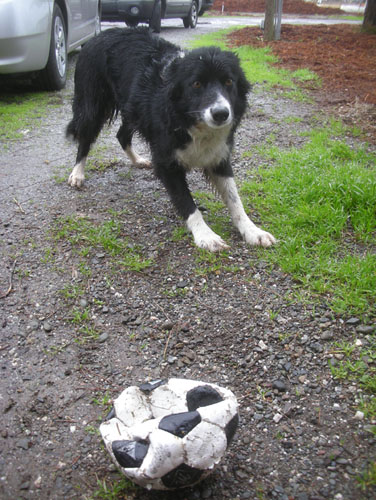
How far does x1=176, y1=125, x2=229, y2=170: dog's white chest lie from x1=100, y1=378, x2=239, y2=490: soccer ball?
1.83 metres

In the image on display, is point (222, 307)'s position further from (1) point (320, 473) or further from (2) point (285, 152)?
(2) point (285, 152)

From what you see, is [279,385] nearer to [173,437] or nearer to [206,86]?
[173,437]

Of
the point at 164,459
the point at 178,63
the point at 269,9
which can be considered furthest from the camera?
the point at 269,9

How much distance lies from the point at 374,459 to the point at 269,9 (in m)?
9.74

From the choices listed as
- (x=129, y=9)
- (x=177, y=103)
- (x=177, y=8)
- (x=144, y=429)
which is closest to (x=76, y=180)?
(x=177, y=103)

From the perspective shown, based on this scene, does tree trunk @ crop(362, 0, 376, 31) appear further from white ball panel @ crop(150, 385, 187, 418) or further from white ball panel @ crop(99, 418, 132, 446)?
white ball panel @ crop(99, 418, 132, 446)

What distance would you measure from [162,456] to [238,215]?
2.05 metres

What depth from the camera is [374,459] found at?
5.64ft

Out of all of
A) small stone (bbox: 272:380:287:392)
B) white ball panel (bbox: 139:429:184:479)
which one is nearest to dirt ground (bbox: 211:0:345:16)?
small stone (bbox: 272:380:287:392)

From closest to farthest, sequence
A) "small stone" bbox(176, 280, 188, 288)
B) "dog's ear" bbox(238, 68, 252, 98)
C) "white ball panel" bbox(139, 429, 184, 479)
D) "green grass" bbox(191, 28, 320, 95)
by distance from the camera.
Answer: "white ball panel" bbox(139, 429, 184, 479)
"small stone" bbox(176, 280, 188, 288)
"dog's ear" bbox(238, 68, 252, 98)
"green grass" bbox(191, 28, 320, 95)

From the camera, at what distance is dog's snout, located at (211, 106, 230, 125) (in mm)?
2742

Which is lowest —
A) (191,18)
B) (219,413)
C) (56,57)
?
(219,413)

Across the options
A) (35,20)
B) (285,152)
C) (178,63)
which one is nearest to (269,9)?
(35,20)

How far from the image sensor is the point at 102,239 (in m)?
3.16
